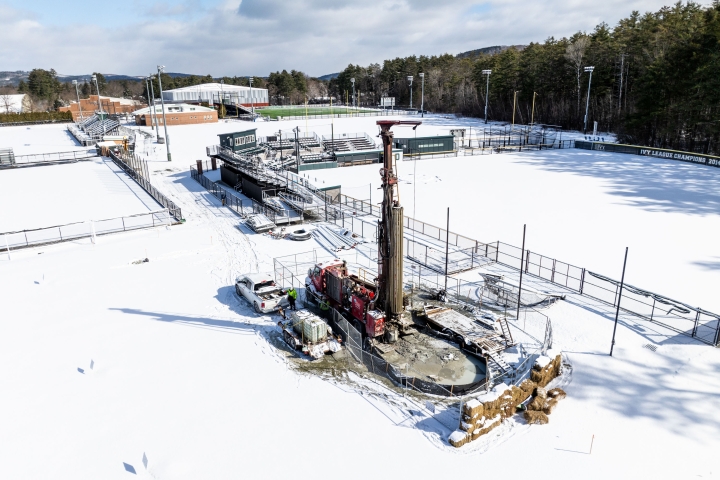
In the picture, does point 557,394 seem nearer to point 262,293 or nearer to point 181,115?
point 262,293

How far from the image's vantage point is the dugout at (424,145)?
5859 centimetres

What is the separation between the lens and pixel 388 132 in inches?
658

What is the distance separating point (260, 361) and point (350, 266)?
9.33 metres

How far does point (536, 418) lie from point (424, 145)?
161 feet

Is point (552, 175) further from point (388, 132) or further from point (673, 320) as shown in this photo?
point (388, 132)

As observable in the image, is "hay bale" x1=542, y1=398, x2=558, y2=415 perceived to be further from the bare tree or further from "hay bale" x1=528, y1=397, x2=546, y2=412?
the bare tree

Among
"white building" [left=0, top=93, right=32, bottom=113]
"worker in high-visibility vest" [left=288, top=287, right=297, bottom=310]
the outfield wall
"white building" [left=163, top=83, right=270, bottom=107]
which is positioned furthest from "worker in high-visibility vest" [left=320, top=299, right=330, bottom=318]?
"white building" [left=0, top=93, right=32, bottom=113]

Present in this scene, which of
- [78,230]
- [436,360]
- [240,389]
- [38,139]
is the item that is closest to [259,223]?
[78,230]

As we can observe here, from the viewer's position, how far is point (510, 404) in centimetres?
1358

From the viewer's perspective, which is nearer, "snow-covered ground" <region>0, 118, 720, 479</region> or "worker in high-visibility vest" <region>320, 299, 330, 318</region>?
"snow-covered ground" <region>0, 118, 720, 479</region>

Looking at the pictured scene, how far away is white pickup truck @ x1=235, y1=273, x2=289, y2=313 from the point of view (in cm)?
1947

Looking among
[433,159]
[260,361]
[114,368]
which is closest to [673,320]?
[260,361]

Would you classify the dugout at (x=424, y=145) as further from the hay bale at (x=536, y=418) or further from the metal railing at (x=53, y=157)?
the hay bale at (x=536, y=418)

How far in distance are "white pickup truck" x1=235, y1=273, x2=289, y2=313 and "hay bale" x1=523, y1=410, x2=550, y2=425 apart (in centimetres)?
1049
